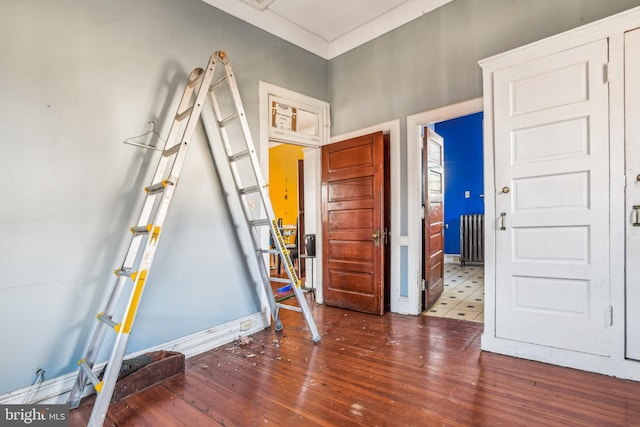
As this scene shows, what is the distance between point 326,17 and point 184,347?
144 inches

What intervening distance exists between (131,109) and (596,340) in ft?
12.2

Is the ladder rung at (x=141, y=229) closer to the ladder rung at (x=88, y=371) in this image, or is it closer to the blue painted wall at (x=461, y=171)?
the ladder rung at (x=88, y=371)

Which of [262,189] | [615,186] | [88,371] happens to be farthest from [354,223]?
[88,371]

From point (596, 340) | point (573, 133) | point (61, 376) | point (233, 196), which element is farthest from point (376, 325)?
point (61, 376)

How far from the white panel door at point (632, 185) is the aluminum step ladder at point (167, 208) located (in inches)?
87.7

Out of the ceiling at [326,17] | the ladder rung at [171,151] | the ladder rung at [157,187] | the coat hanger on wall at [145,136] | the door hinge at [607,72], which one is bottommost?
the ladder rung at [157,187]

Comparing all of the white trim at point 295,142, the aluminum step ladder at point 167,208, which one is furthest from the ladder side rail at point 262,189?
the white trim at point 295,142

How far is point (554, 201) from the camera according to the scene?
2.25 metres

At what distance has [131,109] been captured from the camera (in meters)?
2.31

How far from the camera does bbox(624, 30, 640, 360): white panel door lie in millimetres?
1981

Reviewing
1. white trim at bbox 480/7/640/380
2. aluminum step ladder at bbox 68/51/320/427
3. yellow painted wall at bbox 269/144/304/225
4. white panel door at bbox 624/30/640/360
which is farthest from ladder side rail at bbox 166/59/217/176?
yellow painted wall at bbox 269/144/304/225

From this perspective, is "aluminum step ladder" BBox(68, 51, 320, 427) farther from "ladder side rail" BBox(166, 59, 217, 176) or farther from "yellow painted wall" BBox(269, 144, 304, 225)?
"yellow painted wall" BBox(269, 144, 304, 225)

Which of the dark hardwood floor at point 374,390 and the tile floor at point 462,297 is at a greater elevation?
the dark hardwood floor at point 374,390

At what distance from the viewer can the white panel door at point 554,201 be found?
2100mm
